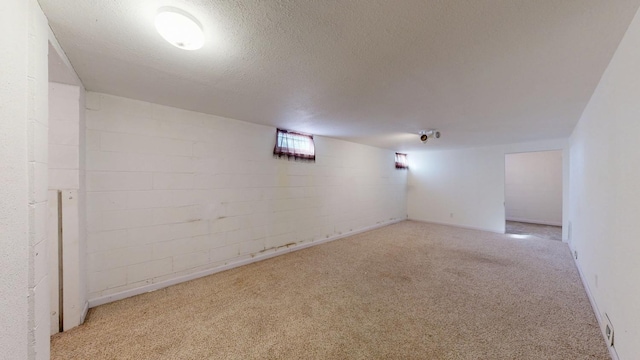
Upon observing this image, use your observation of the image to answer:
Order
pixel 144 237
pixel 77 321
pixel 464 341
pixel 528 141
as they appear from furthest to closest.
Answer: pixel 528 141 < pixel 144 237 < pixel 77 321 < pixel 464 341

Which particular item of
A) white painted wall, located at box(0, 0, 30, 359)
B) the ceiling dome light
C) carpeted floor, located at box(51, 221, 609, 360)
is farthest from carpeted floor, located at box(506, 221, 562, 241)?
white painted wall, located at box(0, 0, 30, 359)

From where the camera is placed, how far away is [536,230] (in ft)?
17.7

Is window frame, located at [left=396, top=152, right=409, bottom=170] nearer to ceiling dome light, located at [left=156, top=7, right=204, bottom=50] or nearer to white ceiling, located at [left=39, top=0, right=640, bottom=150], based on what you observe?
white ceiling, located at [left=39, top=0, right=640, bottom=150]

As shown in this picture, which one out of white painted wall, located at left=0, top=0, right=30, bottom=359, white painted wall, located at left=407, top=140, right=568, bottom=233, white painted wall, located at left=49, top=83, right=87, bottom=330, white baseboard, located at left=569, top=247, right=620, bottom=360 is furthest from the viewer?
white painted wall, located at left=407, top=140, right=568, bottom=233

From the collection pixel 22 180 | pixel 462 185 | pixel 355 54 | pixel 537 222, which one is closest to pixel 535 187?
pixel 537 222

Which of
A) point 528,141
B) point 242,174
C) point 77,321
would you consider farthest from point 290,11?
point 528,141

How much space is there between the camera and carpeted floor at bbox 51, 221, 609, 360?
5.38 feet

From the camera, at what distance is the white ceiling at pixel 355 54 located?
3.72 ft

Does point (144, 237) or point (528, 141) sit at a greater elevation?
point (528, 141)

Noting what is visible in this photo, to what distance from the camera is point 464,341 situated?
172cm

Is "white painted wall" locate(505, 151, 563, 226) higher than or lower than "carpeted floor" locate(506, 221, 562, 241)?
higher

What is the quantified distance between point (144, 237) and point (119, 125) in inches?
49.2

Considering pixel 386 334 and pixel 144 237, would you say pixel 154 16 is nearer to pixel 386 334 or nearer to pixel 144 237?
pixel 144 237

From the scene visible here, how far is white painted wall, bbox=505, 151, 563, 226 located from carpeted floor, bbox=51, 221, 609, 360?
12.3 ft
